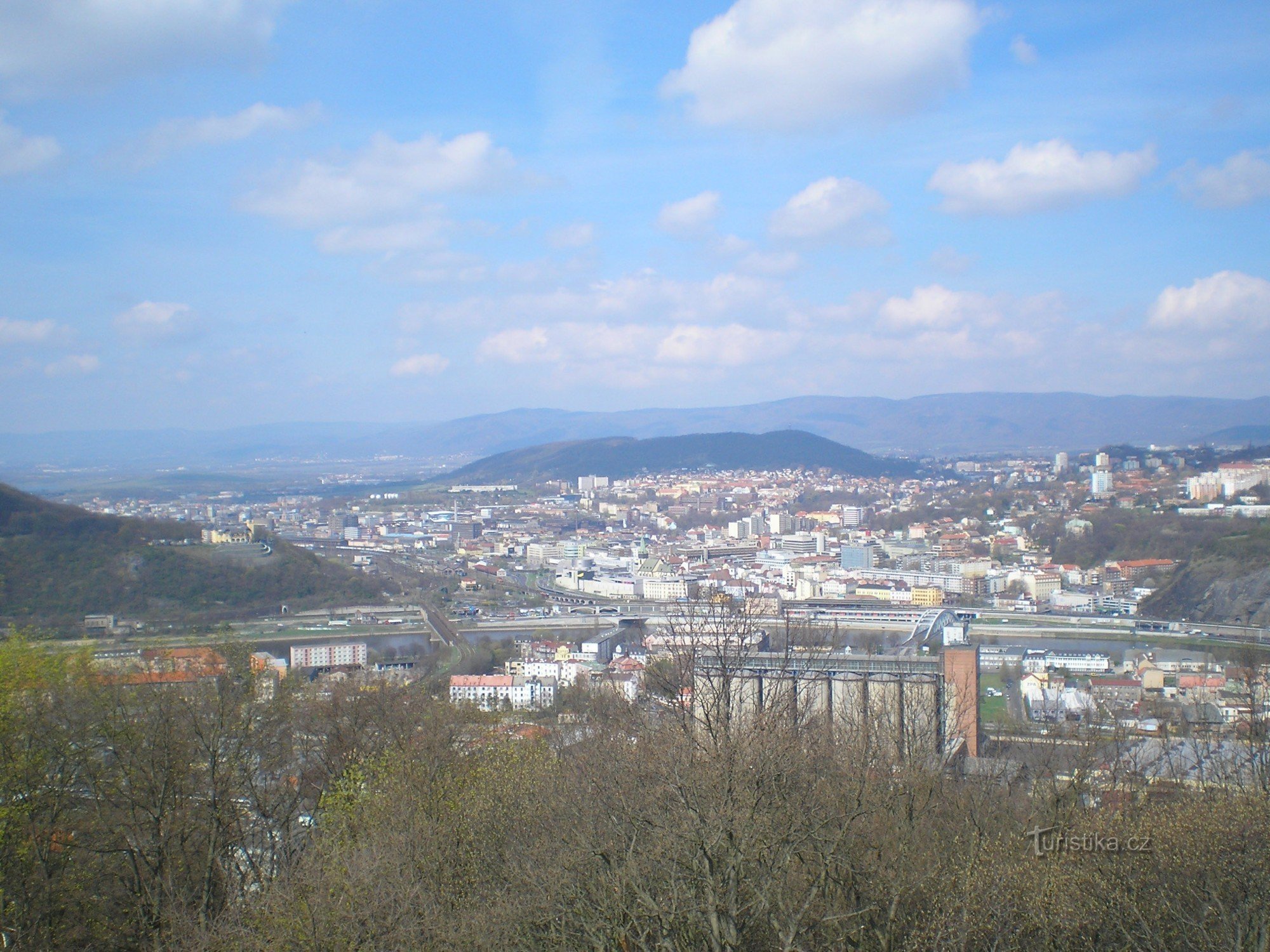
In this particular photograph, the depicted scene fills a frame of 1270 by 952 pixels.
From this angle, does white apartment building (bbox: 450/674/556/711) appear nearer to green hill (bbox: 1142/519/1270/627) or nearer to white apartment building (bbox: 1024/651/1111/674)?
white apartment building (bbox: 1024/651/1111/674)

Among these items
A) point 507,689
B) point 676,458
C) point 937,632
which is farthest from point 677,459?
point 507,689

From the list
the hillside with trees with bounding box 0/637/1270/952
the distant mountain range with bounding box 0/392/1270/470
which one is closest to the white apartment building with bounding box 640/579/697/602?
the hillside with trees with bounding box 0/637/1270/952

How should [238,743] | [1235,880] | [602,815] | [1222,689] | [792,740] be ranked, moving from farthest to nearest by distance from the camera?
[1222,689], [238,743], [792,740], [602,815], [1235,880]

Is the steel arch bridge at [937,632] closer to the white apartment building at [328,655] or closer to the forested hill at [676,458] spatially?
the white apartment building at [328,655]

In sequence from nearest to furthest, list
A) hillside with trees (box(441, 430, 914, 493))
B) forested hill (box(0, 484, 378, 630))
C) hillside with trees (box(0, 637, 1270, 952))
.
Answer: hillside with trees (box(0, 637, 1270, 952)), forested hill (box(0, 484, 378, 630)), hillside with trees (box(441, 430, 914, 493))

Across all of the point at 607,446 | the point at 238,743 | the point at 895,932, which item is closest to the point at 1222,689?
the point at 895,932

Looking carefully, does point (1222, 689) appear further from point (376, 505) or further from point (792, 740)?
point (376, 505)
